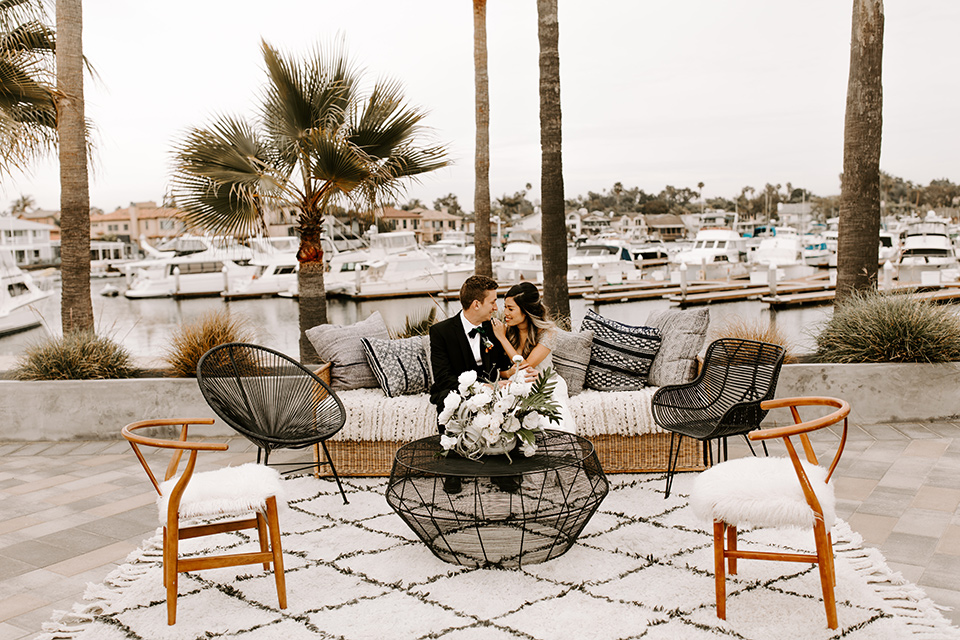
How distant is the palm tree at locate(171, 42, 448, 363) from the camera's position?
20.1ft

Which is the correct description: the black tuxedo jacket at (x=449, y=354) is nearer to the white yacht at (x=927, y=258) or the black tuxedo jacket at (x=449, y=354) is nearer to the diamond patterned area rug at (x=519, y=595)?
the diamond patterned area rug at (x=519, y=595)

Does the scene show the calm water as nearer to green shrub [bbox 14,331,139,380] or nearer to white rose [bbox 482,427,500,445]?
green shrub [bbox 14,331,139,380]

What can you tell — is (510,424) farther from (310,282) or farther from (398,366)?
(310,282)

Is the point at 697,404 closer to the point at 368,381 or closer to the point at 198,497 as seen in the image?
the point at 368,381

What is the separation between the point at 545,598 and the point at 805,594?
3.31 feet

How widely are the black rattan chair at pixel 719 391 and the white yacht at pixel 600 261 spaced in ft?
69.8

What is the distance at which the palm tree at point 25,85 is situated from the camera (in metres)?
6.19

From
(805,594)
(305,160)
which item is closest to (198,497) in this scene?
(805,594)

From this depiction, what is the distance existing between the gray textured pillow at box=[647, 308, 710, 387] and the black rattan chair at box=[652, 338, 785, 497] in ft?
0.55

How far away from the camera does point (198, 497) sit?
2.71 meters

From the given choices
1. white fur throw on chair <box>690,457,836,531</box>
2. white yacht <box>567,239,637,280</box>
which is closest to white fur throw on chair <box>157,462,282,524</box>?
white fur throw on chair <box>690,457,836,531</box>

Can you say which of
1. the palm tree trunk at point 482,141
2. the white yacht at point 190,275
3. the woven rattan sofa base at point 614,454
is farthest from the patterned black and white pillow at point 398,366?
the white yacht at point 190,275

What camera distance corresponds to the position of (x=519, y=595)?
9.23 feet

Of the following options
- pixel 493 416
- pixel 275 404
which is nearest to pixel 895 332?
pixel 493 416
